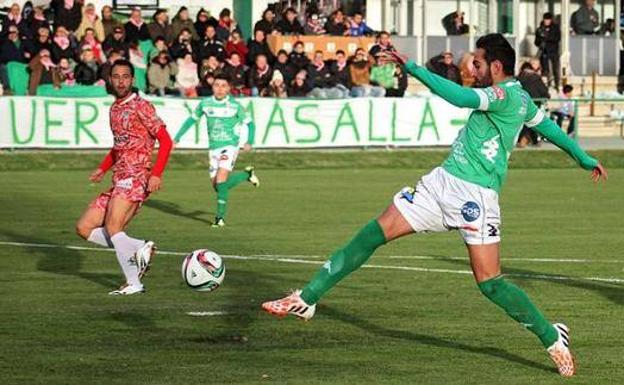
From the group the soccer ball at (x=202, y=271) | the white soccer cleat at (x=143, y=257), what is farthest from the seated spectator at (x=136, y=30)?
the soccer ball at (x=202, y=271)

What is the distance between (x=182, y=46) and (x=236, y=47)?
1.28 m

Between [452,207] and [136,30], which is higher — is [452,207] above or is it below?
below

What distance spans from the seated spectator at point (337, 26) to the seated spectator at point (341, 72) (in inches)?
151

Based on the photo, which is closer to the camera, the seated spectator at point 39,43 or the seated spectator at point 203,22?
the seated spectator at point 39,43

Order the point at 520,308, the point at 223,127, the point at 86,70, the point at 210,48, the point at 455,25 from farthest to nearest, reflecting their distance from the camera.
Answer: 1. the point at 455,25
2. the point at 210,48
3. the point at 86,70
4. the point at 223,127
5. the point at 520,308

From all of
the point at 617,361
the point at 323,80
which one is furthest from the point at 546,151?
the point at 617,361

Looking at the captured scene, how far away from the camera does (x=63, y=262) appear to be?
1745cm

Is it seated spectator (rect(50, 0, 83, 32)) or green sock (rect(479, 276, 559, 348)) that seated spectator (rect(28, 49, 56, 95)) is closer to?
seated spectator (rect(50, 0, 83, 32))

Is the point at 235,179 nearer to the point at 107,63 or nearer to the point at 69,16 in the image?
the point at 107,63

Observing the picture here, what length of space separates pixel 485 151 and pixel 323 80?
2679 centimetres

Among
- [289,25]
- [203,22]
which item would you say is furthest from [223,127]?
[289,25]

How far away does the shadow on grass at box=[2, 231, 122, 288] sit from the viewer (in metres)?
15.9

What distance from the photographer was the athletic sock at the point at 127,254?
14.7m

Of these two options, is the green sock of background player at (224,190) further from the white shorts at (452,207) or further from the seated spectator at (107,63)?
the seated spectator at (107,63)
